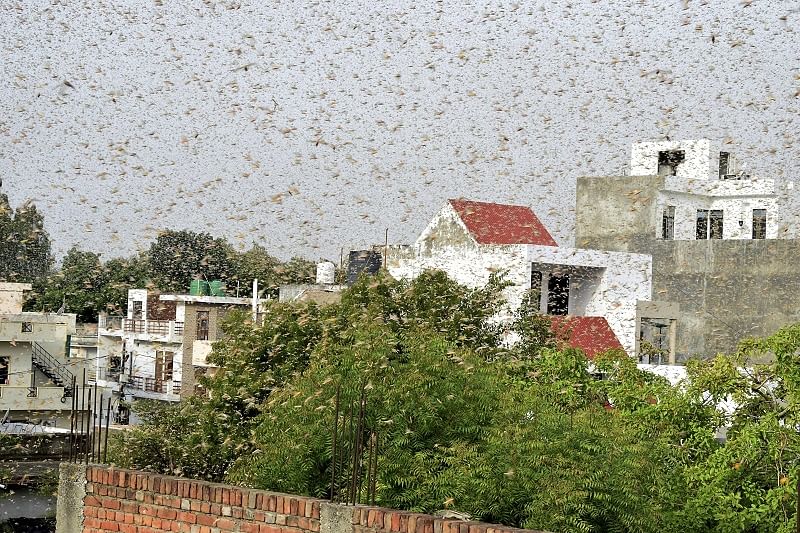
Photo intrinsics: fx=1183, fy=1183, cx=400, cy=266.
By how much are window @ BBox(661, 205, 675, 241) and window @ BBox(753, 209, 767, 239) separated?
3433 millimetres

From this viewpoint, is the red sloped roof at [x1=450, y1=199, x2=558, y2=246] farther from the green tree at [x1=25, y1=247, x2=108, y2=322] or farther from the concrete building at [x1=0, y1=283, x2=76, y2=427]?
the green tree at [x1=25, y1=247, x2=108, y2=322]

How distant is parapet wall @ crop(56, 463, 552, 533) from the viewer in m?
6.97

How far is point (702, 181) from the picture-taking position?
109ft

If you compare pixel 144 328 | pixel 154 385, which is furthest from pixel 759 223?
pixel 144 328

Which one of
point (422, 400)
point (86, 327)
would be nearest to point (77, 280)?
point (86, 327)

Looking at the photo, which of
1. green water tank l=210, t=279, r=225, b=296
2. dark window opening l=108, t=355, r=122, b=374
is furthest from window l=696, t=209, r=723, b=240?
dark window opening l=108, t=355, r=122, b=374

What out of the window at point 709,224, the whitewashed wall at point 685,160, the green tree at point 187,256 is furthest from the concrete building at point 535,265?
the green tree at point 187,256

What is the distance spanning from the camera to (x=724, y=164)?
3528 centimetres

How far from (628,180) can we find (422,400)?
21884mm

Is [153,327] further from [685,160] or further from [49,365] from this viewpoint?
[685,160]

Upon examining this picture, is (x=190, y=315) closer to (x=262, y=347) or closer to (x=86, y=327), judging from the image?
(x=86, y=327)

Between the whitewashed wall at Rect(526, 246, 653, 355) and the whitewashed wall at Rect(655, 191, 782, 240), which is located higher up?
the whitewashed wall at Rect(655, 191, 782, 240)

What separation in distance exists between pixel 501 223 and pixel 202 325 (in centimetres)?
1307

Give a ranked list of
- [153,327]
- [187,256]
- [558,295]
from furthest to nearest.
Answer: [187,256], [153,327], [558,295]
